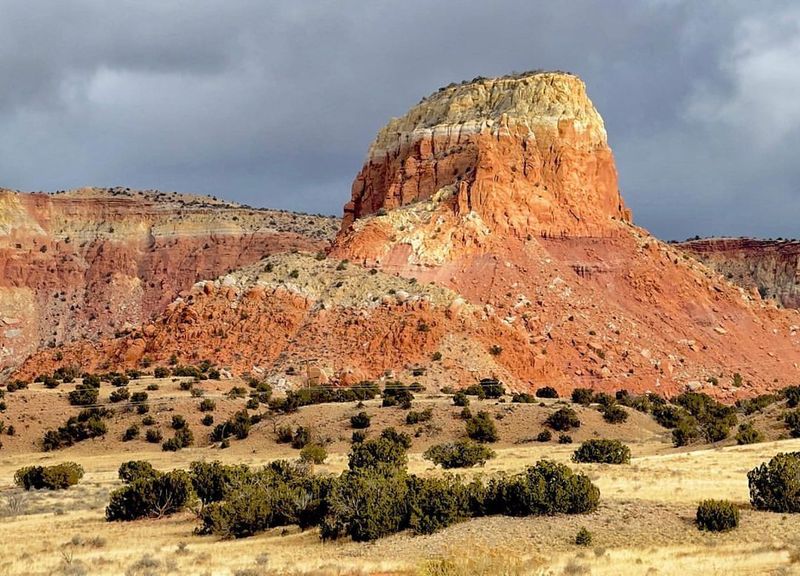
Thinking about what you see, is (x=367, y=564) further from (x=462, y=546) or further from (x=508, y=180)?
(x=508, y=180)

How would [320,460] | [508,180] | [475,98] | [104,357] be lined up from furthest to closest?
[475,98] → [508,180] → [104,357] → [320,460]

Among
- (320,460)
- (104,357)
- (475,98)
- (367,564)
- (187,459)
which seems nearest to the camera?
(367,564)

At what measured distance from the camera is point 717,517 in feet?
59.0

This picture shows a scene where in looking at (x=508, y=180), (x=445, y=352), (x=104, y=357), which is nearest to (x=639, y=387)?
(x=445, y=352)

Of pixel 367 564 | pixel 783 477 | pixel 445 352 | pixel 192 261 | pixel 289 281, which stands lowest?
pixel 367 564

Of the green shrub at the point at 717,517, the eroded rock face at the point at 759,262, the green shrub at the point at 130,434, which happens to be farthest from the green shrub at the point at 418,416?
the eroded rock face at the point at 759,262

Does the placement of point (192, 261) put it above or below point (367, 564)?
above

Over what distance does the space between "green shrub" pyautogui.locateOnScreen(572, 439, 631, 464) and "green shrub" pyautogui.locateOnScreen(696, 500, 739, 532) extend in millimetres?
13096

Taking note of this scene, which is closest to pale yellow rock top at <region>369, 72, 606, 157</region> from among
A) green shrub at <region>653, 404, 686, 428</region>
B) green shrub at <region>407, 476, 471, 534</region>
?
green shrub at <region>653, 404, 686, 428</region>

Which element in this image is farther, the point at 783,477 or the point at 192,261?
the point at 192,261

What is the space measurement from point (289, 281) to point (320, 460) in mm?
35513

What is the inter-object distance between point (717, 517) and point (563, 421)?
29.9 metres

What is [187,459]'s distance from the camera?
42125 mm

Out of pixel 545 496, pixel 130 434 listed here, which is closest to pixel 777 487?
pixel 545 496
